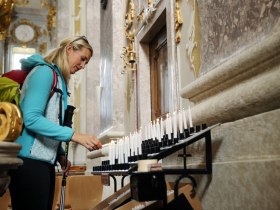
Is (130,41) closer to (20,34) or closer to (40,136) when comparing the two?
(40,136)

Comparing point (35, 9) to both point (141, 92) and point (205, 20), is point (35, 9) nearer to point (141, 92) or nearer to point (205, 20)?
point (141, 92)

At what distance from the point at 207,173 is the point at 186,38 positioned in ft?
5.80

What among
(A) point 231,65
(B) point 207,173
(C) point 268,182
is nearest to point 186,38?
(A) point 231,65

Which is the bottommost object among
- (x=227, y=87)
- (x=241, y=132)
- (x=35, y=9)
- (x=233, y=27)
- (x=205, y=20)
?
(x=241, y=132)

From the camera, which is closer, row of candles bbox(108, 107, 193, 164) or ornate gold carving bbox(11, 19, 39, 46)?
row of candles bbox(108, 107, 193, 164)

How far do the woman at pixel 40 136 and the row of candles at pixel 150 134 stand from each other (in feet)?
1.08

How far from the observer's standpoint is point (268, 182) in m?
1.65

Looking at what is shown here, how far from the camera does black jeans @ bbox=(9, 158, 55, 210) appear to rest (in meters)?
2.09

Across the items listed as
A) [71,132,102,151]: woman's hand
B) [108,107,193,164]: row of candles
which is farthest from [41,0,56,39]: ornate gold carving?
[71,132,102,151]: woman's hand

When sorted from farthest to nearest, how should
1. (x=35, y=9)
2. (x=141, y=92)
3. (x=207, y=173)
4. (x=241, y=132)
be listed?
(x=35, y=9)
(x=141, y=92)
(x=207, y=173)
(x=241, y=132)

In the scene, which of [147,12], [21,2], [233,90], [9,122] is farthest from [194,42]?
[21,2]

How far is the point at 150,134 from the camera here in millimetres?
2428

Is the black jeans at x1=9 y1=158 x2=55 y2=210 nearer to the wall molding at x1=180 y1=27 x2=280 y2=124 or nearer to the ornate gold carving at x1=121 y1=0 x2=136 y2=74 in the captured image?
the wall molding at x1=180 y1=27 x2=280 y2=124

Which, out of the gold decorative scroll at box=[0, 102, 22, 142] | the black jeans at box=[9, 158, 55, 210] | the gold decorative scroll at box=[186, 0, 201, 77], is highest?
the gold decorative scroll at box=[186, 0, 201, 77]
